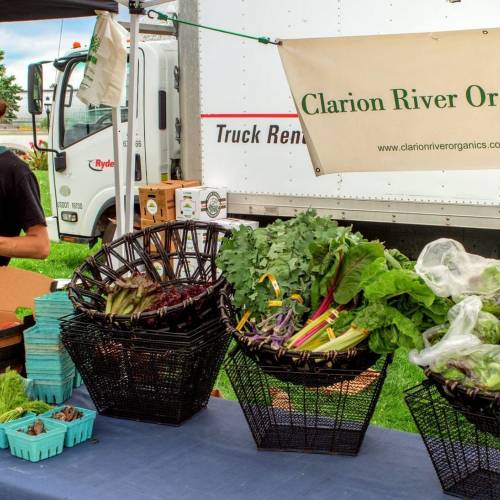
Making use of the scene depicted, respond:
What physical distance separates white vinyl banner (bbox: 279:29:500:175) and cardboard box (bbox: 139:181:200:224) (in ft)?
12.1

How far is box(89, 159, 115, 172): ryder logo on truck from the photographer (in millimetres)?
7634

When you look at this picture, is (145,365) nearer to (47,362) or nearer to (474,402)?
(47,362)

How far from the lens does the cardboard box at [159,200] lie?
6.52 m

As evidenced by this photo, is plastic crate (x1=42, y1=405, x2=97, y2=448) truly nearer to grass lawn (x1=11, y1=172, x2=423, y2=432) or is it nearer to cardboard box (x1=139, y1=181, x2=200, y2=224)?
grass lawn (x1=11, y1=172, x2=423, y2=432)

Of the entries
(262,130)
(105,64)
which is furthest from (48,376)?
(262,130)

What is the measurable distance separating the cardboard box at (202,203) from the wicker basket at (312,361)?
4505 millimetres

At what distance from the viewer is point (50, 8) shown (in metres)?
4.03

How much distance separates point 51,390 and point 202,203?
412 cm

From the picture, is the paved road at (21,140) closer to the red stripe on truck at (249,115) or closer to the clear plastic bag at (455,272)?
the red stripe on truck at (249,115)

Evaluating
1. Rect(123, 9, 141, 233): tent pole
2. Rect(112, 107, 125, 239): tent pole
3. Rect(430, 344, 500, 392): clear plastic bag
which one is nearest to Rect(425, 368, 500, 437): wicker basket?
Rect(430, 344, 500, 392): clear plastic bag

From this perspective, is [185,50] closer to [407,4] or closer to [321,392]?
[407,4]

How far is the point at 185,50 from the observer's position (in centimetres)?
661

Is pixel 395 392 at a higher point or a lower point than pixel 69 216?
lower

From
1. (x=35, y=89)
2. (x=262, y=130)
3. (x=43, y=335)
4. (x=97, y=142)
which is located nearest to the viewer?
(x=43, y=335)
